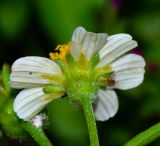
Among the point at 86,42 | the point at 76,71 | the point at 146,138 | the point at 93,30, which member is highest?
the point at 86,42

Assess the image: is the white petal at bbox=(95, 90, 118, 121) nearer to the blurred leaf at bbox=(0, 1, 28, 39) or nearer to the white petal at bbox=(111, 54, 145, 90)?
the white petal at bbox=(111, 54, 145, 90)

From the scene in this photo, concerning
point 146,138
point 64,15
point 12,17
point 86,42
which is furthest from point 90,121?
point 12,17

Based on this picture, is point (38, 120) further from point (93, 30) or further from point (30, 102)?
point (93, 30)

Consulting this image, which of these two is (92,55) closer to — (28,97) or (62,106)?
(28,97)

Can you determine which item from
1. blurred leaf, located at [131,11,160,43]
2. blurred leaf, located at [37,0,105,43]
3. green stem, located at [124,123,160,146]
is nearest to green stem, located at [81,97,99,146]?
green stem, located at [124,123,160,146]

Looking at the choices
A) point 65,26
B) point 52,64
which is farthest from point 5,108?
point 65,26

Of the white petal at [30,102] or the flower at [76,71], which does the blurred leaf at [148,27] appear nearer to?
the flower at [76,71]
